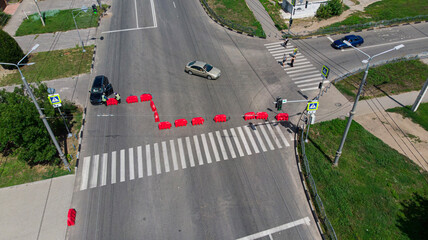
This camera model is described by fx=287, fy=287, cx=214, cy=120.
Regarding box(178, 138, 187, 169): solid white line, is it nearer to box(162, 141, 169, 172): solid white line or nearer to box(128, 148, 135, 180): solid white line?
box(162, 141, 169, 172): solid white line

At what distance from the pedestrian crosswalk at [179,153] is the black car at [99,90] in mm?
8801

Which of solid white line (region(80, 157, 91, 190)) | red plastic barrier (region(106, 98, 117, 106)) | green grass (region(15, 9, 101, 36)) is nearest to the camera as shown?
solid white line (region(80, 157, 91, 190))

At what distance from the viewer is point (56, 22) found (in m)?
54.5

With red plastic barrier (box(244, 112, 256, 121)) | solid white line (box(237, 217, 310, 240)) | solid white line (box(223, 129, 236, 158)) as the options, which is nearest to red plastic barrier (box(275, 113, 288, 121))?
red plastic barrier (box(244, 112, 256, 121))

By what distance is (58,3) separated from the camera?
2399 inches

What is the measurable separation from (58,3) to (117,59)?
2899cm

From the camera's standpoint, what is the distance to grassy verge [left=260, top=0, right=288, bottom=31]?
5138 cm

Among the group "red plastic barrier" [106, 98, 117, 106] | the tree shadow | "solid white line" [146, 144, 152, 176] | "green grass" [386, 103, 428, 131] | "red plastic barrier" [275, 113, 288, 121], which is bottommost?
→ the tree shadow

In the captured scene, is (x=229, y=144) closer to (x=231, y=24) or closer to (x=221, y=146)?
(x=221, y=146)

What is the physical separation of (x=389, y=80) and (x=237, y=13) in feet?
95.6

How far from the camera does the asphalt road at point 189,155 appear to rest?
24812 millimetres

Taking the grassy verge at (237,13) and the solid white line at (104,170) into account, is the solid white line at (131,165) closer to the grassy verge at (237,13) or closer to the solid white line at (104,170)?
the solid white line at (104,170)

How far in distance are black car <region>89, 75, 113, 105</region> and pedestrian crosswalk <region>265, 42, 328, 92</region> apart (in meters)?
24.7

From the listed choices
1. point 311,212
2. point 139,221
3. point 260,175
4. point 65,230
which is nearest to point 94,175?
point 65,230
